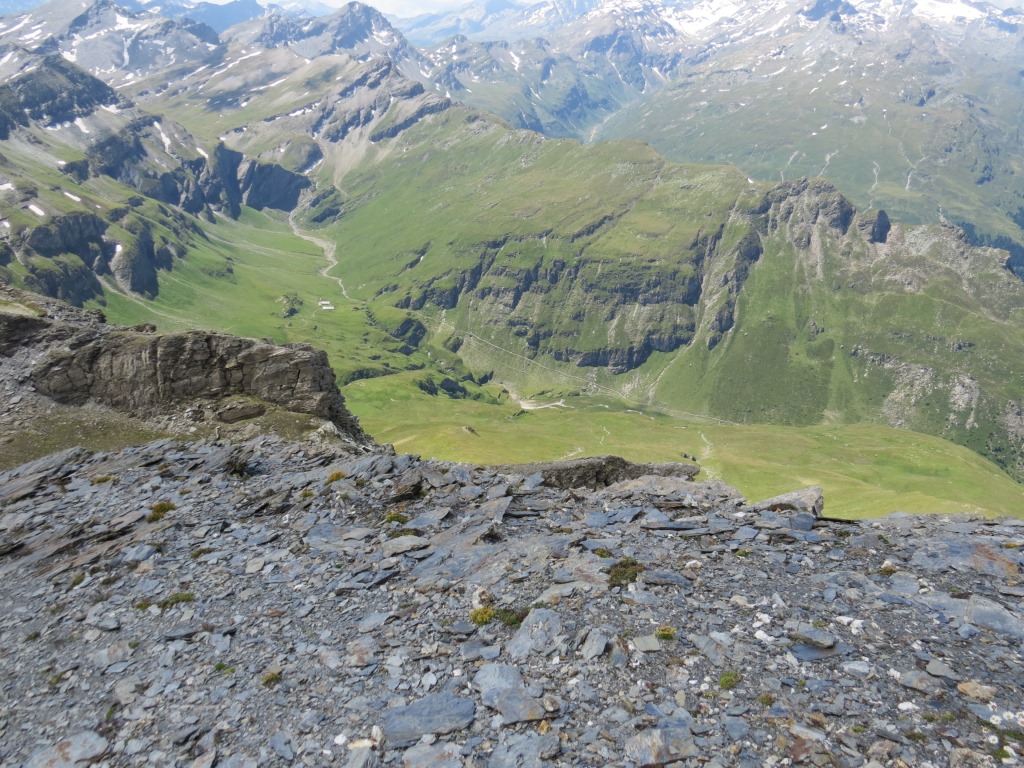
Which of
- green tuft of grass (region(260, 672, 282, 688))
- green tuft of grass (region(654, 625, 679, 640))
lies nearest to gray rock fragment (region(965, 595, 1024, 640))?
green tuft of grass (region(654, 625, 679, 640))

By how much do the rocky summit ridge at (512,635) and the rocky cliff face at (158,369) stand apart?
30853 mm

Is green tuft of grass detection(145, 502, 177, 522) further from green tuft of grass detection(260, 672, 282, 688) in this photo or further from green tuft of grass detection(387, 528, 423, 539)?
green tuft of grass detection(260, 672, 282, 688)

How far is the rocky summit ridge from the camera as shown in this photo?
1195cm

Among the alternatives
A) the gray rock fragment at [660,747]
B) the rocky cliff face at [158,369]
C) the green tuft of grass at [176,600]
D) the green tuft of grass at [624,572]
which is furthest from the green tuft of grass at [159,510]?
the rocky cliff face at [158,369]

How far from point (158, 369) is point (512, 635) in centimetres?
5018

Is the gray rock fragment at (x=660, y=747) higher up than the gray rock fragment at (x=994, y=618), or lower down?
lower down

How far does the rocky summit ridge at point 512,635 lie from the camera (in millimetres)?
11953

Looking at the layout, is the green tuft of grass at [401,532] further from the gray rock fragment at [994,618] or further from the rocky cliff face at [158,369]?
the rocky cliff face at [158,369]

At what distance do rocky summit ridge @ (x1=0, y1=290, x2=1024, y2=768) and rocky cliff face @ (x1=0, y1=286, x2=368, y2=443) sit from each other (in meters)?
30.9

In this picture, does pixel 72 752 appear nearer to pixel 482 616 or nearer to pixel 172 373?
pixel 482 616

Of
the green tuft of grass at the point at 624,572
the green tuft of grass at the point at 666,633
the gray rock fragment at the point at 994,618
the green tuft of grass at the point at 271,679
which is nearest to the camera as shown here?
the gray rock fragment at the point at 994,618

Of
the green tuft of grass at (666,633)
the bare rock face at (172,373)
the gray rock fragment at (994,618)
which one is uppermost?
the gray rock fragment at (994,618)

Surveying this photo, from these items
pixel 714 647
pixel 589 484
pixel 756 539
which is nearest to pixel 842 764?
pixel 714 647

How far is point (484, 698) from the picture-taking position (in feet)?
43.3
